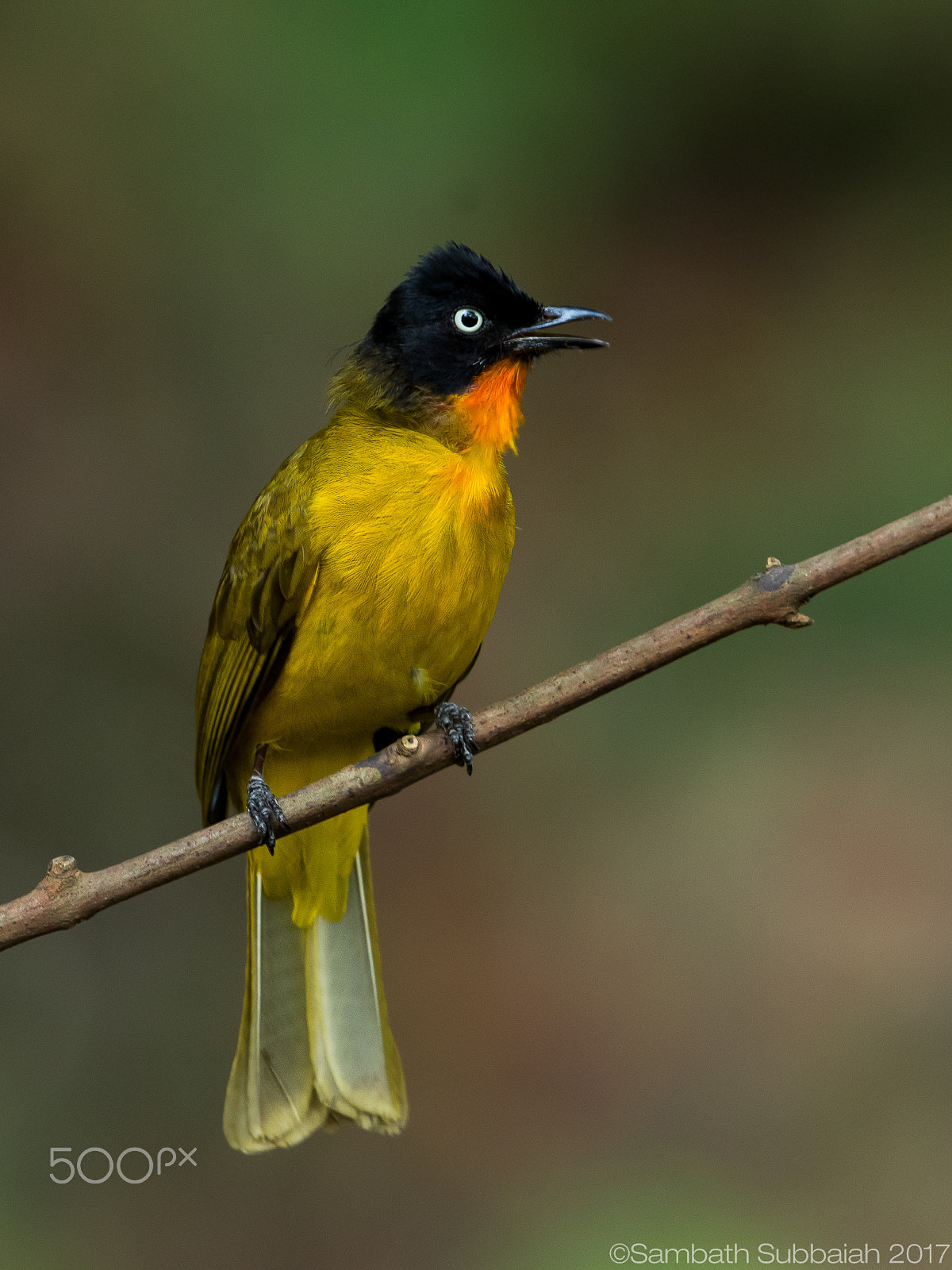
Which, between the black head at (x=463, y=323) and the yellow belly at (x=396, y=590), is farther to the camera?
the black head at (x=463, y=323)

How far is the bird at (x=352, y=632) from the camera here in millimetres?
2529

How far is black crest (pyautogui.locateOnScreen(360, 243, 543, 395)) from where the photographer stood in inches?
107

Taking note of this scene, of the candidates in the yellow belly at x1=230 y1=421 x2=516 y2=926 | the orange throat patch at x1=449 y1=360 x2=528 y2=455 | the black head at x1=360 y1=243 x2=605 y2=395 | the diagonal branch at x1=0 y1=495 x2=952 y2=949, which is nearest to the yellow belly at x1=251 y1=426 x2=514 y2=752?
the yellow belly at x1=230 y1=421 x2=516 y2=926

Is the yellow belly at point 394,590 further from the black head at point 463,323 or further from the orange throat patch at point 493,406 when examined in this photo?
the black head at point 463,323

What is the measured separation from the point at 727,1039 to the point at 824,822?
85 cm

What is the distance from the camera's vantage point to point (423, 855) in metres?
4.69

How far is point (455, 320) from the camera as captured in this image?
2766 mm

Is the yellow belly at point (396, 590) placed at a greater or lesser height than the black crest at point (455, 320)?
lesser

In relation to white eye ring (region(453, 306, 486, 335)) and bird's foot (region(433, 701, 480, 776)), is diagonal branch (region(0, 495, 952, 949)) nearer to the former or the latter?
bird's foot (region(433, 701, 480, 776))

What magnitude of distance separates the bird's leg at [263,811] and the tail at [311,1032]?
1.44ft

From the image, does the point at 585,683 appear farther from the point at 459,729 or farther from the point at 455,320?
the point at 455,320

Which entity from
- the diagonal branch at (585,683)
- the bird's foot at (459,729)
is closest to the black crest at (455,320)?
the bird's foot at (459,729)

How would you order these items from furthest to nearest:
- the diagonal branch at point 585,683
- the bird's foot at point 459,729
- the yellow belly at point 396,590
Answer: the yellow belly at point 396,590 → the bird's foot at point 459,729 → the diagonal branch at point 585,683

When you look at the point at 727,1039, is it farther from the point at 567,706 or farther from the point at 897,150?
the point at 897,150
